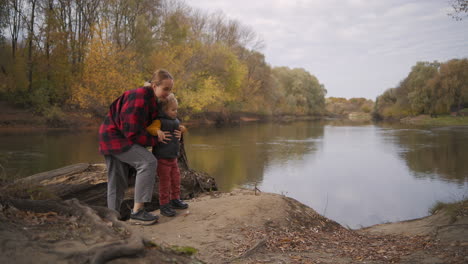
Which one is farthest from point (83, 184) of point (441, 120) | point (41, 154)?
point (441, 120)

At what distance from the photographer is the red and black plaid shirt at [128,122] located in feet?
12.9

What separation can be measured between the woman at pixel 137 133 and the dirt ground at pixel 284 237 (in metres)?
0.52

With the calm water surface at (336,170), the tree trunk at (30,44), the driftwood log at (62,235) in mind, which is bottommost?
the calm water surface at (336,170)

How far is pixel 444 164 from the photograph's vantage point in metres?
12.5

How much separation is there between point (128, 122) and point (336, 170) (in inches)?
385

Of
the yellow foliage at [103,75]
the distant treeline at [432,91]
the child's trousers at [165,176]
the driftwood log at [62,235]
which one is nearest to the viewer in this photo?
the driftwood log at [62,235]

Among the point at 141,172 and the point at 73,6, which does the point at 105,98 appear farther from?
the point at 141,172

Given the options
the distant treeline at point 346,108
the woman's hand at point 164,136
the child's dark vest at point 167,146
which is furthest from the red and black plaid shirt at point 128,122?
the distant treeline at point 346,108

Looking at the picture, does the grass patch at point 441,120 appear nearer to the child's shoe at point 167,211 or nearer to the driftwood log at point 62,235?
the child's shoe at point 167,211

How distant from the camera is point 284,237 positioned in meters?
4.14

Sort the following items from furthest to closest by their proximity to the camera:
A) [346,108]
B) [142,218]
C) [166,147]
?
[346,108] < [166,147] < [142,218]

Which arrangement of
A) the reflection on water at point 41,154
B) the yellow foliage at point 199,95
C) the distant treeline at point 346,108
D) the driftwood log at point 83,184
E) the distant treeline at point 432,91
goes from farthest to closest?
the distant treeline at point 346,108 → the distant treeline at point 432,91 → the yellow foliage at point 199,95 → the reflection on water at point 41,154 → the driftwood log at point 83,184

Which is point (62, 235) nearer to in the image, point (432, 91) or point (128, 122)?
point (128, 122)

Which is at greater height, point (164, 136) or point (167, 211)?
point (164, 136)
